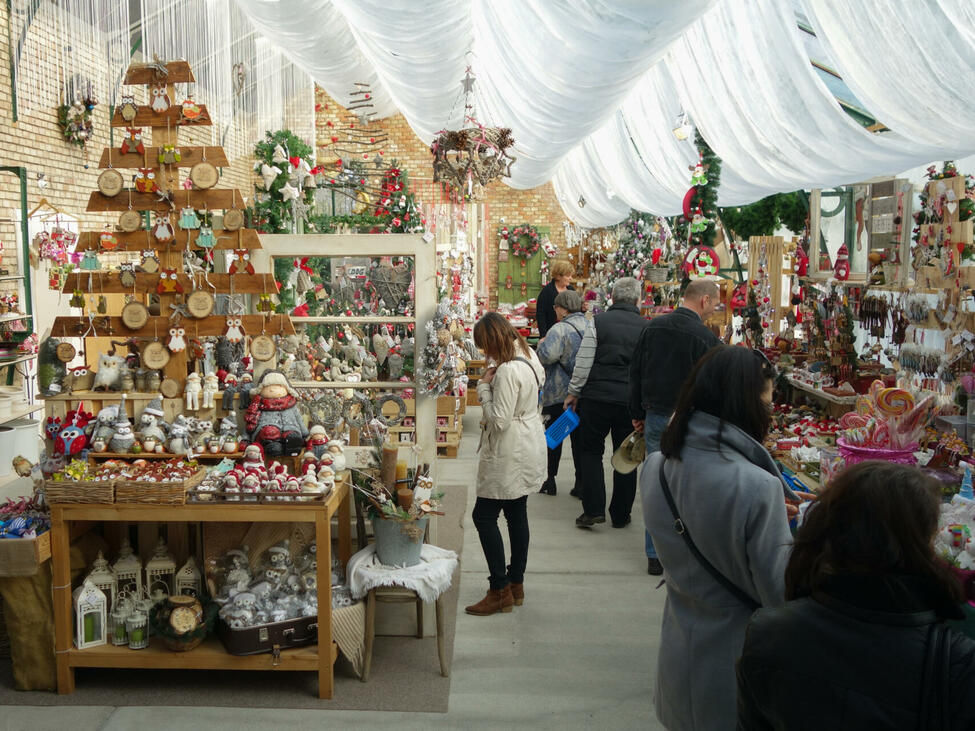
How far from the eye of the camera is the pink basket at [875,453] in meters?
3.46

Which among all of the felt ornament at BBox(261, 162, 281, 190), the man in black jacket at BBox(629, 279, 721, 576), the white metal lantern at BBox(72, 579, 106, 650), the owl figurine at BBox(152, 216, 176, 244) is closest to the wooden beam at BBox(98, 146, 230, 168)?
the owl figurine at BBox(152, 216, 176, 244)

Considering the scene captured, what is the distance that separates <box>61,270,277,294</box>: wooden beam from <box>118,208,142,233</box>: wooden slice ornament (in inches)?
8.5

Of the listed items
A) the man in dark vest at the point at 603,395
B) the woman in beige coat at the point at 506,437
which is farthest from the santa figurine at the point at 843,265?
the woman in beige coat at the point at 506,437

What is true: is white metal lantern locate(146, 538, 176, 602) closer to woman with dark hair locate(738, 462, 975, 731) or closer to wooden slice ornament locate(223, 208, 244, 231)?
wooden slice ornament locate(223, 208, 244, 231)

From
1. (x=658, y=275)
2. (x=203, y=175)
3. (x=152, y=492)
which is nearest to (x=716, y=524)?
(x=152, y=492)

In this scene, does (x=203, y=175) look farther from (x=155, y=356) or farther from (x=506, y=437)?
(x=506, y=437)

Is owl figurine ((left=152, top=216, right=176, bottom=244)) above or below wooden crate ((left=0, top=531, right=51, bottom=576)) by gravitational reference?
above

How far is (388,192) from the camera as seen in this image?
9414 mm

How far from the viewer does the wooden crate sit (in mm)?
3357

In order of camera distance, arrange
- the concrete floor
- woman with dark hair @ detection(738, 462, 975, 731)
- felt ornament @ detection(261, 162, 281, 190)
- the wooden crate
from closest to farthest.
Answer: woman with dark hair @ detection(738, 462, 975, 731) → the concrete floor → the wooden crate → felt ornament @ detection(261, 162, 281, 190)

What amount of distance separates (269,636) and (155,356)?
1.51 m

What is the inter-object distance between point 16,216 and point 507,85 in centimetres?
436

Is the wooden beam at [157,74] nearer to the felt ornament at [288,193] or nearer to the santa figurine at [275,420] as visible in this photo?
the santa figurine at [275,420]

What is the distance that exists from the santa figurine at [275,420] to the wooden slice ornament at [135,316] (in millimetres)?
659
